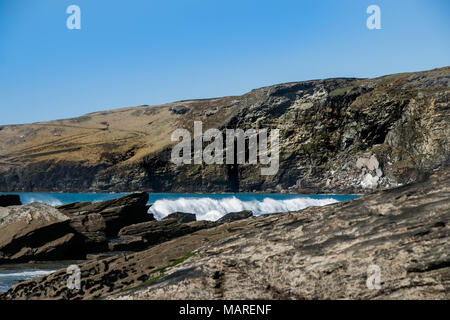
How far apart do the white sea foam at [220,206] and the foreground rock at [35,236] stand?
167 feet

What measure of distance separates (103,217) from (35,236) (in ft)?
31.2

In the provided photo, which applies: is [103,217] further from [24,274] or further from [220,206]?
[220,206]

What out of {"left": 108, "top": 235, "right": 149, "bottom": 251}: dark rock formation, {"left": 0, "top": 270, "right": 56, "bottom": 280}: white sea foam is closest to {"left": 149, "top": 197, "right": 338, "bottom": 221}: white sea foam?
{"left": 108, "top": 235, "right": 149, "bottom": 251}: dark rock formation

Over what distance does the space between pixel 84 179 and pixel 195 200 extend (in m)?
111

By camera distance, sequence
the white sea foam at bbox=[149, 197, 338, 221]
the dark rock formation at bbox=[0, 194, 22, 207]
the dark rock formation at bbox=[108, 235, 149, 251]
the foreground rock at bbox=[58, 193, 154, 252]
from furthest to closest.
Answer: the white sea foam at bbox=[149, 197, 338, 221], the dark rock formation at bbox=[0, 194, 22, 207], the foreground rock at bbox=[58, 193, 154, 252], the dark rock formation at bbox=[108, 235, 149, 251]

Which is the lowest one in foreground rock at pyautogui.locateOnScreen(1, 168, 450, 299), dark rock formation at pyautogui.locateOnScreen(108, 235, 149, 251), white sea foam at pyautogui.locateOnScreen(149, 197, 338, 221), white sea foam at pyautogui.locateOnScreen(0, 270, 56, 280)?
white sea foam at pyautogui.locateOnScreen(149, 197, 338, 221)

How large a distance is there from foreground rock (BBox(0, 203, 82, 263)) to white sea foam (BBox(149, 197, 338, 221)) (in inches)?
2000

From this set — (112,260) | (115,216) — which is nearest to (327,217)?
(112,260)

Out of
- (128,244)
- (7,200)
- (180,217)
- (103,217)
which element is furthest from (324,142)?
(128,244)

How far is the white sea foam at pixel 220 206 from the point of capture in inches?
3418

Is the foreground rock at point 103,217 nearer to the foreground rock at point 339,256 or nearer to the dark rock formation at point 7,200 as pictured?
the dark rock formation at point 7,200

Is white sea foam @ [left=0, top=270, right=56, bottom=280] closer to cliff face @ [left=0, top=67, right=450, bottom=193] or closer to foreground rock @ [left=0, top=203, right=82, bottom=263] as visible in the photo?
foreground rock @ [left=0, top=203, right=82, bottom=263]

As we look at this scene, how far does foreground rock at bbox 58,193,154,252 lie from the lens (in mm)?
32844
